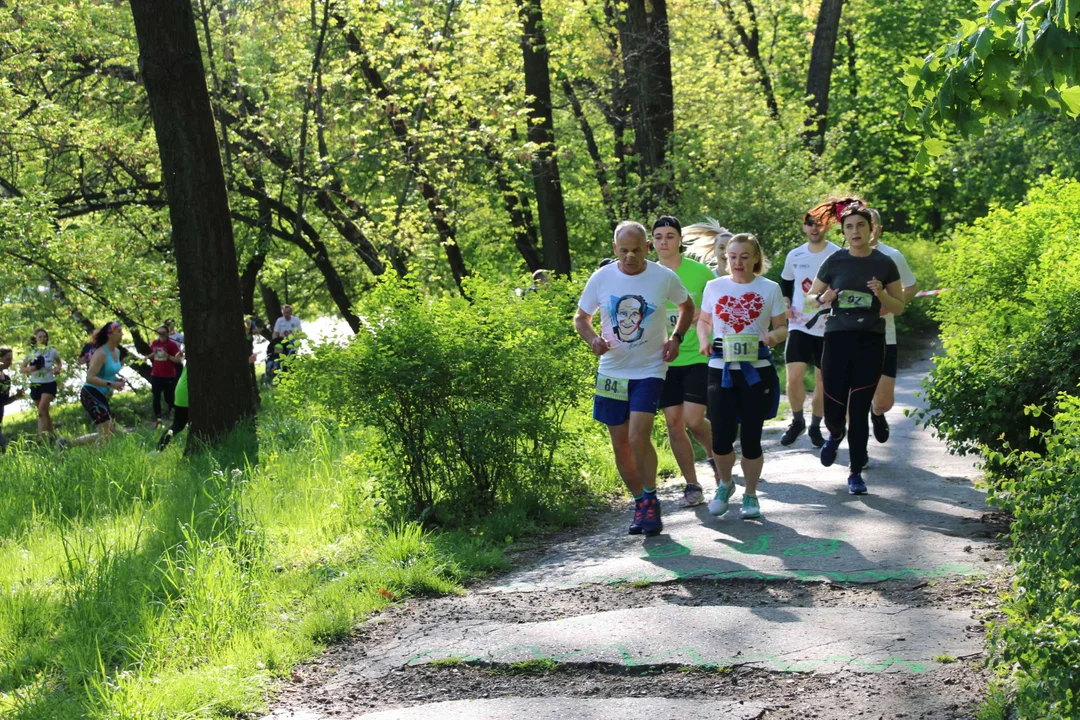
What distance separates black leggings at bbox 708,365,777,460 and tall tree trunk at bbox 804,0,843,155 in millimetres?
18035

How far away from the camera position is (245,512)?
7.29 metres

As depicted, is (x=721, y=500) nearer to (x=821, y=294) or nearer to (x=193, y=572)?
(x=821, y=294)

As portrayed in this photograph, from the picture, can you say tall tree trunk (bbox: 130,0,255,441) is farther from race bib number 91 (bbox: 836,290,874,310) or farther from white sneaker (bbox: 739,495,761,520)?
race bib number 91 (bbox: 836,290,874,310)

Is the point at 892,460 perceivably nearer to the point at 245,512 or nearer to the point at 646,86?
the point at 245,512

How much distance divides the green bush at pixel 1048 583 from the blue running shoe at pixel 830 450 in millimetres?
3443

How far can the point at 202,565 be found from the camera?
596 cm

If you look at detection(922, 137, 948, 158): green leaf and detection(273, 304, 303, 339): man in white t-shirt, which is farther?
detection(273, 304, 303, 339): man in white t-shirt

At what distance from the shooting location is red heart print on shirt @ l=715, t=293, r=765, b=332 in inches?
306

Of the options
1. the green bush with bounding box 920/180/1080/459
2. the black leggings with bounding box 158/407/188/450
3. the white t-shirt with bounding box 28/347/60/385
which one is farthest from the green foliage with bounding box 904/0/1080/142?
the white t-shirt with bounding box 28/347/60/385

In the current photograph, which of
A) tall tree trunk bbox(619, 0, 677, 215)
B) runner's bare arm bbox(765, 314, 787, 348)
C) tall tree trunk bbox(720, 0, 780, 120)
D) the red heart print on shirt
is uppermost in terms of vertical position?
tall tree trunk bbox(720, 0, 780, 120)

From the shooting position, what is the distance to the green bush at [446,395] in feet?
25.7

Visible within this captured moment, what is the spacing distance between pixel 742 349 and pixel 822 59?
19.8m

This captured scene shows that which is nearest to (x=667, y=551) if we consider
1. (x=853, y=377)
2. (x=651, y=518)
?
(x=651, y=518)

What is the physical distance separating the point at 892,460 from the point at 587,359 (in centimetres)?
252
